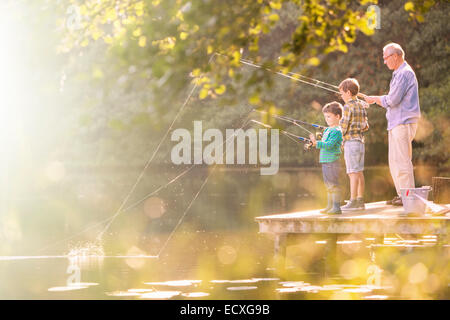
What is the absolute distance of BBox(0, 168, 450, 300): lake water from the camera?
32.4 ft

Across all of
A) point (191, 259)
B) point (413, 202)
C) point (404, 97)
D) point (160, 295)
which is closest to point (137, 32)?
point (160, 295)

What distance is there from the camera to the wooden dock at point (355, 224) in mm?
10984

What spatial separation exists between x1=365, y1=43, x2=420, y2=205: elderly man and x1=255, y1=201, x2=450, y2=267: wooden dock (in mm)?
650

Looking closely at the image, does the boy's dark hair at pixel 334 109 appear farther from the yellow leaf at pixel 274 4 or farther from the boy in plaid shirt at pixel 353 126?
the yellow leaf at pixel 274 4

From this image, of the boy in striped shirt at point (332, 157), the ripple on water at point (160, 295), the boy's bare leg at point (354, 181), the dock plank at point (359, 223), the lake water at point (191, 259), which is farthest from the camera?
the boy's bare leg at point (354, 181)

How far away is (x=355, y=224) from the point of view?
1120 cm

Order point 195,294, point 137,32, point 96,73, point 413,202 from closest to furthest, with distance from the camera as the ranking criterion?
point 96,73 → point 137,32 → point 195,294 → point 413,202

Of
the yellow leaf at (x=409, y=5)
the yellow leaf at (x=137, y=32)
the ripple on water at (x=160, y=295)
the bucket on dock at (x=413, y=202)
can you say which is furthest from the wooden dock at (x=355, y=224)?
the yellow leaf at (x=137, y=32)

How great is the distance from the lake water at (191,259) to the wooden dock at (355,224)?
458mm

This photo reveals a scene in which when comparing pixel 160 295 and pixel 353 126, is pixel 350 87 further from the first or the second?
pixel 160 295

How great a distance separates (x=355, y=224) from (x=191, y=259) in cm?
262

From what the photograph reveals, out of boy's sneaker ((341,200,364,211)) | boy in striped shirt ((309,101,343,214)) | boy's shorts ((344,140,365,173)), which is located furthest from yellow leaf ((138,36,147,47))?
boy's sneaker ((341,200,364,211))

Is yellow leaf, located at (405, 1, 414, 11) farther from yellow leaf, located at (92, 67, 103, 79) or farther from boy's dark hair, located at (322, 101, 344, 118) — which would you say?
boy's dark hair, located at (322, 101, 344, 118)

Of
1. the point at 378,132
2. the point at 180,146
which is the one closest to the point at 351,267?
the point at 378,132
